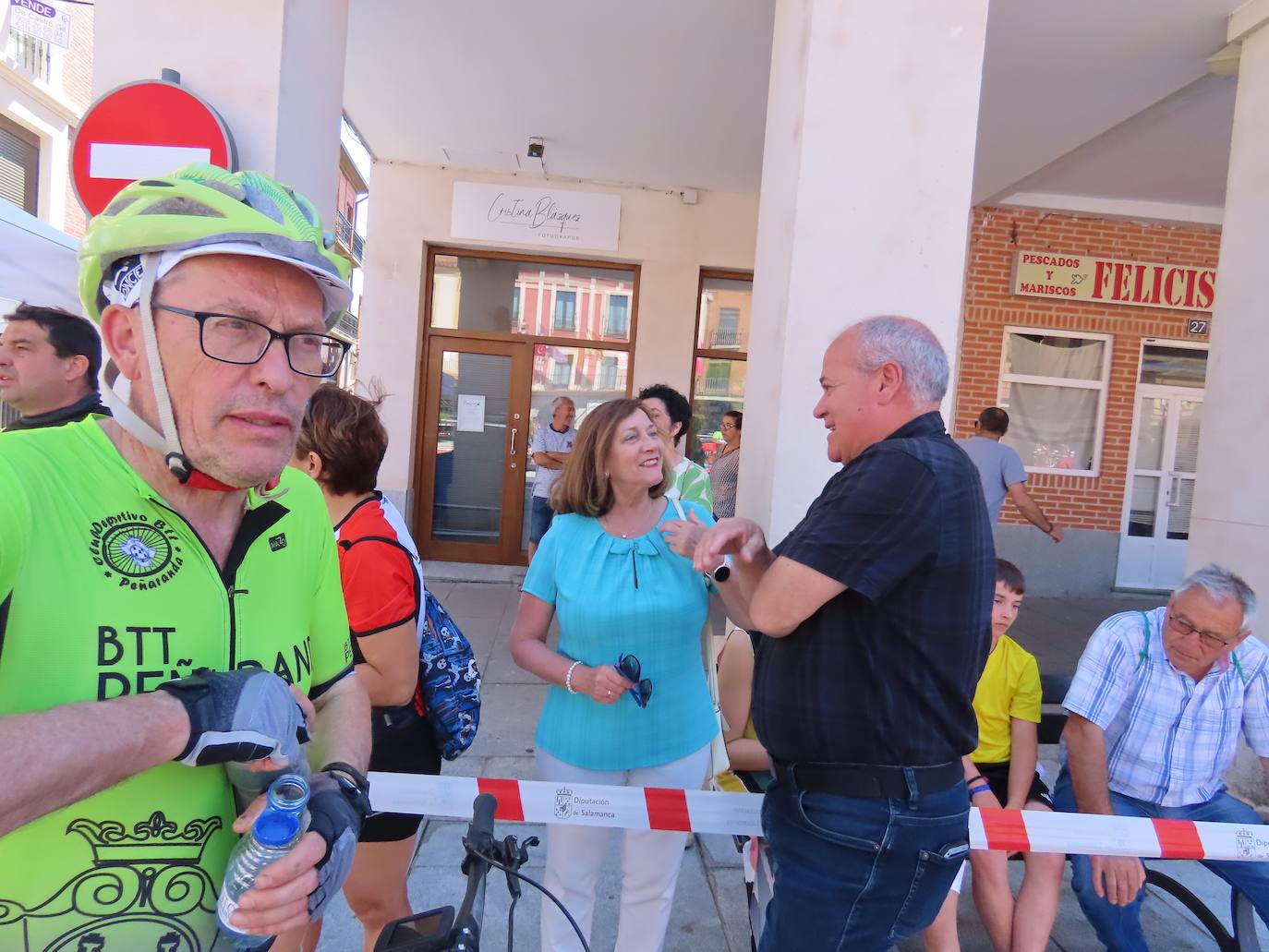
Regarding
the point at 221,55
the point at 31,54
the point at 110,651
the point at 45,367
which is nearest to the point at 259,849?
the point at 110,651

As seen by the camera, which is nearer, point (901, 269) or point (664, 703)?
point (664, 703)

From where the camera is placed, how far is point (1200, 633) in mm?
2658

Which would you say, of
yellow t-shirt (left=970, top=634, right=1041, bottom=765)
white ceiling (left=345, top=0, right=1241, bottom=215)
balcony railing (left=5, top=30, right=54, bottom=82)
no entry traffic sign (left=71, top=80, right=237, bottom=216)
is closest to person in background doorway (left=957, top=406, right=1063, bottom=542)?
white ceiling (left=345, top=0, right=1241, bottom=215)

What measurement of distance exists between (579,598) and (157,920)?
1434 millimetres

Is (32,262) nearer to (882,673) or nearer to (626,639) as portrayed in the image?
(626,639)

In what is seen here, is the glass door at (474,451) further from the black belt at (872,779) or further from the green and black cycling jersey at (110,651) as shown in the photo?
the green and black cycling jersey at (110,651)

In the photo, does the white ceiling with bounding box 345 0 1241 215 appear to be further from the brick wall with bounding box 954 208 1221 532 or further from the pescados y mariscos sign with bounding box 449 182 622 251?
the brick wall with bounding box 954 208 1221 532

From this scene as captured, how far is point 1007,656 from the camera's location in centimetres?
312

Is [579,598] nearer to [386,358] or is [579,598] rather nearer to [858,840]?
[858,840]

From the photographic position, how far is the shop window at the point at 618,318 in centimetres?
884

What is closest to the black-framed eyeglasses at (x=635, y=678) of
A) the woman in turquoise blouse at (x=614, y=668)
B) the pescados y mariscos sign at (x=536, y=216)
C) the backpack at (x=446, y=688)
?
the woman in turquoise blouse at (x=614, y=668)

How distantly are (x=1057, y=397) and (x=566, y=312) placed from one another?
568cm

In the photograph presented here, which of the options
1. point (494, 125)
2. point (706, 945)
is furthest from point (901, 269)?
point (494, 125)

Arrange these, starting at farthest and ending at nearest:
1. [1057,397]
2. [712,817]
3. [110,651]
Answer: [1057,397]
[712,817]
[110,651]
